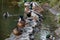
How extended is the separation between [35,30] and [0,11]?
8748mm

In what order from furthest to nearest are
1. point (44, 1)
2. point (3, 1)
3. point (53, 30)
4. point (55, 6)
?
point (3, 1), point (44, 1), point (55, 6), point (53, 30)

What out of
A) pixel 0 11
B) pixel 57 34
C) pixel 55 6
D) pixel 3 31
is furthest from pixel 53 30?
pixel 0 11

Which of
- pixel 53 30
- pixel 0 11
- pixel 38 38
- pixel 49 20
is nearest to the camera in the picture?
pixel 38 38

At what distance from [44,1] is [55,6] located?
469cm

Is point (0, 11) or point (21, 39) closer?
point (21, 39)

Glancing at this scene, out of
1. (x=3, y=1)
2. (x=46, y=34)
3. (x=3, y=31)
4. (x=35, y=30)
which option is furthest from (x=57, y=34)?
(x=3, y=1)

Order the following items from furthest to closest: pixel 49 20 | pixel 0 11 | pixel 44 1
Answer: pixel 44 1
pixel 0 11
pixel 49 20

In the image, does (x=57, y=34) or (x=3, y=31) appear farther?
(x=3, y=31)

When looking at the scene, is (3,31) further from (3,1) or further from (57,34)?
(3,1)

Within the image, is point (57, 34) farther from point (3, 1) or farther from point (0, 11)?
point (3, 1)

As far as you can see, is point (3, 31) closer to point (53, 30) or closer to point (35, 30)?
point (35, 30)

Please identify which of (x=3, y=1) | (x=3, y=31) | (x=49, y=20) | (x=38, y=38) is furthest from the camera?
(x=3, y=1)

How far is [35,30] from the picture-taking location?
1340cm

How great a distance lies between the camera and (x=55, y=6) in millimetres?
18719
